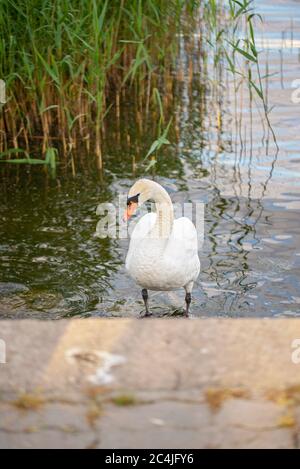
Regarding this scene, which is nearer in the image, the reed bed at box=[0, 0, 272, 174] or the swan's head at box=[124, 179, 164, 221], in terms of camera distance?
the swan's head at box=[124, 179, 164, 221]

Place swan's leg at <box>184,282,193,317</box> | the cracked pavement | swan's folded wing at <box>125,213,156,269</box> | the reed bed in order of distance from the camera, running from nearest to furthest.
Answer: the cracked pavement
swan's folded wing at <box>125,213,156,269</box>
swan's leg at <box>184,282,193,317</box>
the reed bed

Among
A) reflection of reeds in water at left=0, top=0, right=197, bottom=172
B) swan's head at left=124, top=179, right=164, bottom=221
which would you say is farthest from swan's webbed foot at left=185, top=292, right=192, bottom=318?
reflection of reeds in water at left=0, top=0, right=197, bottom=172

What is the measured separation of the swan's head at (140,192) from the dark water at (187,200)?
28.7 inches

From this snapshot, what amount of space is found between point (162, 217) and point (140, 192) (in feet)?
0.64

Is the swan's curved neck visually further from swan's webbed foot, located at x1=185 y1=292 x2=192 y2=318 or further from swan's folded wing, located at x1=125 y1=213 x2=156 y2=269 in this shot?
swan's webbed foot, located at x1=185 y1=292 x2=192 y2=318

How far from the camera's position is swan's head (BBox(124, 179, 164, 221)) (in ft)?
16.1

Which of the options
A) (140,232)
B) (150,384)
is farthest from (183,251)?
(150,384)


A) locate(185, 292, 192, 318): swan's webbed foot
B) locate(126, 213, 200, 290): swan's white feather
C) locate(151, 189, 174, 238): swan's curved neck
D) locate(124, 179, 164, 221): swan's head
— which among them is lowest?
locate(185, 292, 192, 318): swan's webbed foot

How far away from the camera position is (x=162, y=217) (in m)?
4.96

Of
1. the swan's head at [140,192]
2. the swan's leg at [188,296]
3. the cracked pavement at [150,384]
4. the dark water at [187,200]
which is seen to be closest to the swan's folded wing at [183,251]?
the swan's leg at [188,296]

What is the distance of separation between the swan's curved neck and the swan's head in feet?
0.09

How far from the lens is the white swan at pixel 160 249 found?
4828mm

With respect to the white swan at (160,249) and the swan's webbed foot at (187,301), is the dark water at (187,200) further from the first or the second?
the white swan at (160,249)

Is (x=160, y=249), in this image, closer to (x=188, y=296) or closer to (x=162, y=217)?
(x=162, y=217)
